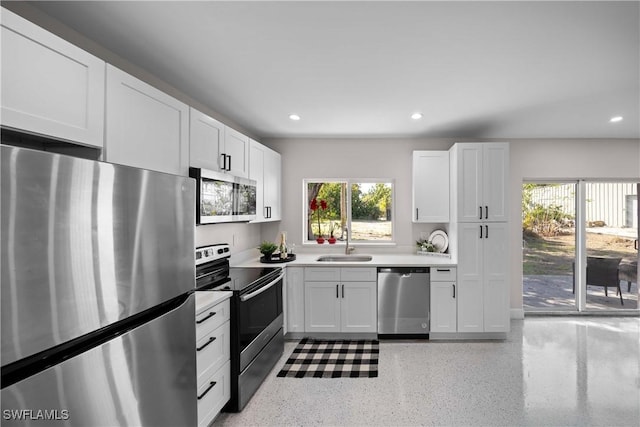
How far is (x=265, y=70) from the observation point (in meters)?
2.47

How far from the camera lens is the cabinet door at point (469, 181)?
3975mm

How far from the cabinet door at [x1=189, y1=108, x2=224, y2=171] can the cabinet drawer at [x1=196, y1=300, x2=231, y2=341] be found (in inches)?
39.6

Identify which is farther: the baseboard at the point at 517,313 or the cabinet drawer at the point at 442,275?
the baseboard at the point at 517,313

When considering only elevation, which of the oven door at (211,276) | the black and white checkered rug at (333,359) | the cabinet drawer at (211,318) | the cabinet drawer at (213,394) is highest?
the oven door at (211,276)

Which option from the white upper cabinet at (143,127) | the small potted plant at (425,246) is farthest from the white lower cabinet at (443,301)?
the white upper cabinet at (143,127)

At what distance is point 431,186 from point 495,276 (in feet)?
4.18

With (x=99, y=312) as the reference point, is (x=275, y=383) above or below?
below

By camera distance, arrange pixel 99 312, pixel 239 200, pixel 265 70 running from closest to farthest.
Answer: pixel 99 312 → pixel 265 70 → pixel 239 200

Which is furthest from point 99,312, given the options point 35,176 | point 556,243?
point 556,243

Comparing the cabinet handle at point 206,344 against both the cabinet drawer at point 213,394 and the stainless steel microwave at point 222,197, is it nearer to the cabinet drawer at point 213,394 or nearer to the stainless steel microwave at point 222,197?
the cabinet drawer at point 213,394

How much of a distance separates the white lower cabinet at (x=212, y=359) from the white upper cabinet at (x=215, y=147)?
1.05m

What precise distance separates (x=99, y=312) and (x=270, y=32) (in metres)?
1.63

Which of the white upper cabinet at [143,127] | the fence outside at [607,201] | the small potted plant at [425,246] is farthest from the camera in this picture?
the fence outside at [607,201]

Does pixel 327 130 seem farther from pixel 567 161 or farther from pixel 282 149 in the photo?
pixel 567 161
